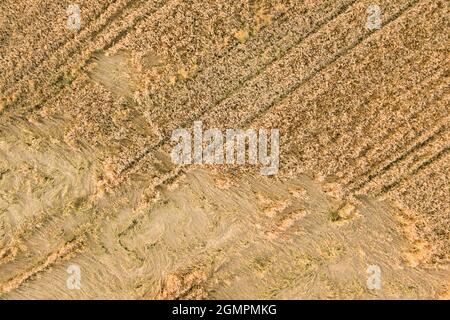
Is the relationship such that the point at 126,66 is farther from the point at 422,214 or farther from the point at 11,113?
the point at 422,214

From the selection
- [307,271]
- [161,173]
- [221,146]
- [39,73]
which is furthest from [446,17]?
[39,73]

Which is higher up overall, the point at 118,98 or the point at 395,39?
the point at 395,39

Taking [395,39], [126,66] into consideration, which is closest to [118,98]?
[126,66]

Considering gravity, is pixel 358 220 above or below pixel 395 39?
below

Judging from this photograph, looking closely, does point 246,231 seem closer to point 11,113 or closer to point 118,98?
point 118,98
